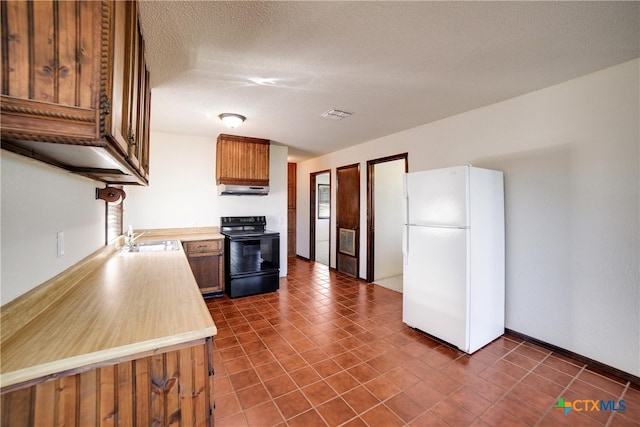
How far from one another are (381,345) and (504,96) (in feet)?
9.16

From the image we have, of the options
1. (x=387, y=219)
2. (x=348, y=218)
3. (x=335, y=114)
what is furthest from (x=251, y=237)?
(x=387, y=219)

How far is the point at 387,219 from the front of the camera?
4.86 m

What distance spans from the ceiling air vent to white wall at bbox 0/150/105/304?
2.45m

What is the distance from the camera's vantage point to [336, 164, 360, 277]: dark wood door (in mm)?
4996

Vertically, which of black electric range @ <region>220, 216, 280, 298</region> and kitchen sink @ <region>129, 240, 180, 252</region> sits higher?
kitchen sink @ <region>129, 240, 180, 252</region>

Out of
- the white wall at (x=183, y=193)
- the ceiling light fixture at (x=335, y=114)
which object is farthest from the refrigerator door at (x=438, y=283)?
the white wall at (x=183, y=193)

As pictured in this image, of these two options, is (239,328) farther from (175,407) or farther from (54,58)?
(54,58)

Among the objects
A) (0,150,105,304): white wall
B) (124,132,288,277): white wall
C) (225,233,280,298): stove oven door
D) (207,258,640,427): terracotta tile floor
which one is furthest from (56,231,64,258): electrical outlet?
(124,132,288,277): white wall

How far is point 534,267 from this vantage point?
8.76 ft

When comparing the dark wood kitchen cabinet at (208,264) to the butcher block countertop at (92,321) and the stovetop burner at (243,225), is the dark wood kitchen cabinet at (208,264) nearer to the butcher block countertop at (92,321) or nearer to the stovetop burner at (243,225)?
the stovetop burner at (243,225)

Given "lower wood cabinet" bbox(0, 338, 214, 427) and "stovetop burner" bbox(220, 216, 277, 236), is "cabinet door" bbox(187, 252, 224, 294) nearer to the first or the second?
"stovetop burner" bbox(220, 216, 277, 236)

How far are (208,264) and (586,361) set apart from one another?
4176mm

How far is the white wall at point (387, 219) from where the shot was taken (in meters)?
4.75

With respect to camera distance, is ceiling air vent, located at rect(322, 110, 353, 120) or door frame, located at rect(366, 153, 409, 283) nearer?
ceiling air vent, located at rect(322, 110, 353, 120)
